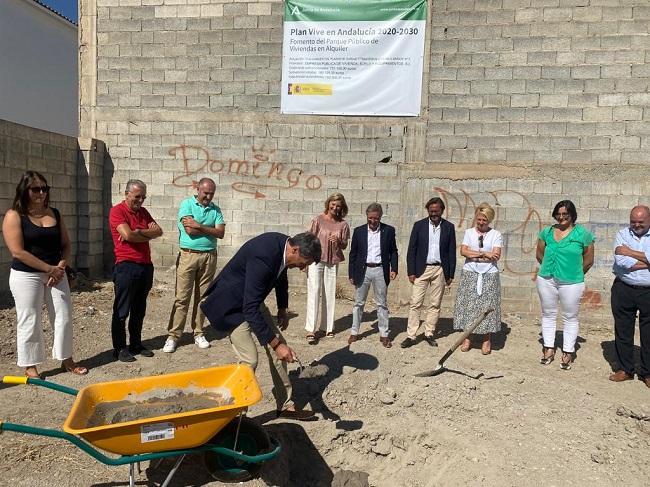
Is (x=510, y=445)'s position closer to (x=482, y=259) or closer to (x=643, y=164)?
(x=482, y=259)

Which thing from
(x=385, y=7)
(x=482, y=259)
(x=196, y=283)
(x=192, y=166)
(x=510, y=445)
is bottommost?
(x=510, y=445)

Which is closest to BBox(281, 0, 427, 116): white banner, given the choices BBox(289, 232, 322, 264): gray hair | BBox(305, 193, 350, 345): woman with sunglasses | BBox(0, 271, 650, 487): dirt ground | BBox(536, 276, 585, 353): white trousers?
BBox(305, 193, 350, 345): woman with sunglasses

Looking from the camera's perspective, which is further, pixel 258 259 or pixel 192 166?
pixel 192 166

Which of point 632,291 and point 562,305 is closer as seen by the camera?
point 632,291

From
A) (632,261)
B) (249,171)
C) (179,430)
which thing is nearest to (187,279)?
(179,430)

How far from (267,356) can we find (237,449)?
0.68 m

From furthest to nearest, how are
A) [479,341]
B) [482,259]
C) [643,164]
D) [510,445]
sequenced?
[643,164]
[479,341]
[482,259]
[510,445]

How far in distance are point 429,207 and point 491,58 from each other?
2.91 m

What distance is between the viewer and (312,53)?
713 cm

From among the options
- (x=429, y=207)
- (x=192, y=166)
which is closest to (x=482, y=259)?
(x=429, y=207)

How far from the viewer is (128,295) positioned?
14.9 feet

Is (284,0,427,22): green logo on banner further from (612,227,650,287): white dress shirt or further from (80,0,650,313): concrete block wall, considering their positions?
(612,227,650,287): white dress shirt

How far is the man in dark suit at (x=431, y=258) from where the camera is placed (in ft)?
17.4

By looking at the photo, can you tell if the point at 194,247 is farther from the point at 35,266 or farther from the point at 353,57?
the point at 353,57
